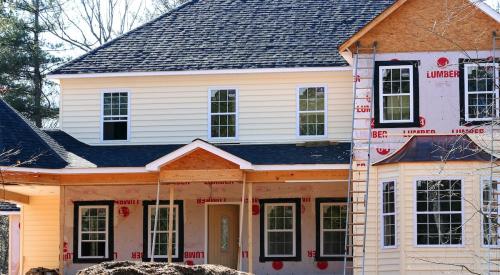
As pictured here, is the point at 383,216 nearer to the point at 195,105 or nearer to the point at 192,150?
the point at 192,150

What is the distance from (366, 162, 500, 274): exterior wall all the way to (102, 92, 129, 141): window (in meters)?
7.91

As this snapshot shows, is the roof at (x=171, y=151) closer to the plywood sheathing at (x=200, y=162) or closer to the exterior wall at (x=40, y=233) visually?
the plywood sheathing at (x=200, y=162)

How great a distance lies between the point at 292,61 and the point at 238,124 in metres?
2.19

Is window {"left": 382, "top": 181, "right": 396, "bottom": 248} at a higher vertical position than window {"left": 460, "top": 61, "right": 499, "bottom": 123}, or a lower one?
lower

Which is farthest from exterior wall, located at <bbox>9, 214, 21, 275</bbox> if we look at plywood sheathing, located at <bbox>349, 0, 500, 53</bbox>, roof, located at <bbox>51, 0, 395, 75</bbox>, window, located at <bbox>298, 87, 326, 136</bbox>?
plywood sheathing, located at <bbox>349, 0, 500, 53</bbox>

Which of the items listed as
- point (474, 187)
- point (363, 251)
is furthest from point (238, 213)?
point (474, 187)

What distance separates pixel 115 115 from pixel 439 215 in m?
9.58

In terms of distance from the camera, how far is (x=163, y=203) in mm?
28859

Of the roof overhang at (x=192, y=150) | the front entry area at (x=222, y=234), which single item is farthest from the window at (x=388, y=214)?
the front entry area at (x=222, y=234)

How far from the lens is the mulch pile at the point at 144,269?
13289 mm

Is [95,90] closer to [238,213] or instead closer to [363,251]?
[238,213]

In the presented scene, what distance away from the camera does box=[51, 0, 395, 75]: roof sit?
93.9ft

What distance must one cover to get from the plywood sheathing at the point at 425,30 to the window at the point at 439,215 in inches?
134

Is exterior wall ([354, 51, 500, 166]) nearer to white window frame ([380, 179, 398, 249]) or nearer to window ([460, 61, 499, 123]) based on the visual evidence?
window ([460, 61, 499, 123])
